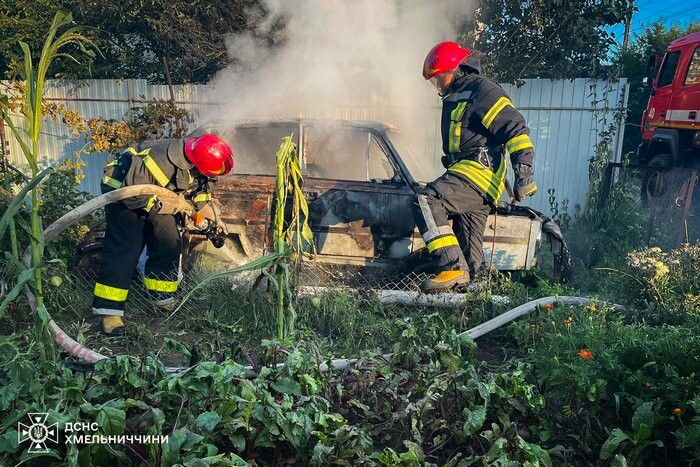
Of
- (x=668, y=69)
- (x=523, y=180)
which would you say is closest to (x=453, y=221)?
(x=523, y=180)

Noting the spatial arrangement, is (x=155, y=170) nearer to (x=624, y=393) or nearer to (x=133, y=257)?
(x=133, y=257)

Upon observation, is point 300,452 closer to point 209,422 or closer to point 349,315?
point 209,422

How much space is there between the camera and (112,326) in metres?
4.04

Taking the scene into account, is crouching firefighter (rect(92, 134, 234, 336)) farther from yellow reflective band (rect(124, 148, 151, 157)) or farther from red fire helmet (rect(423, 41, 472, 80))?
red fire helmet (rect(423, 41, 472, 80))

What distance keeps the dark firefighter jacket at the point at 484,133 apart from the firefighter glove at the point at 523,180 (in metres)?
0.05

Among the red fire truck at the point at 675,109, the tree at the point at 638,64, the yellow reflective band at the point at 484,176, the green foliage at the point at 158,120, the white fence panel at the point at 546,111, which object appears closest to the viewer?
the yellow reflective band at the point at 484,176

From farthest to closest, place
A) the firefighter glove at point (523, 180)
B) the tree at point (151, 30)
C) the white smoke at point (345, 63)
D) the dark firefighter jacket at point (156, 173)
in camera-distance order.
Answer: the tree at point (151, 30) < the white smoke at point (345, 63) < the firefighter glove at point (523, 180) < the dark firefighter jacket at point (156, 173)

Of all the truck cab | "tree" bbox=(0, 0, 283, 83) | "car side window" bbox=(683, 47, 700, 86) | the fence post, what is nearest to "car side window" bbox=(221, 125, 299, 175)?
"tree" bbox=(0, 0, 283, 83)

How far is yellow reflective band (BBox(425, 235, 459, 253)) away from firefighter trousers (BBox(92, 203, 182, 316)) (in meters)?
1.96

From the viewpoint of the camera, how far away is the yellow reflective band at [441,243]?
4.20 metres

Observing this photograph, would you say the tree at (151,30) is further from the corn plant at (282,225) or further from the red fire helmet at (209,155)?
the corn plant at (282,225)

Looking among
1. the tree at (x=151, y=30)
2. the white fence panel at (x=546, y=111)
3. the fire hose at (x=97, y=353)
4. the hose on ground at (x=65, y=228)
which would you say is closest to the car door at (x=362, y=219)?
the fire hose at (x=97, y=353)

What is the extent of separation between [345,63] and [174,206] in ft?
12.0

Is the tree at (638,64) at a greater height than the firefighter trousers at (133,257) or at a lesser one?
greater
